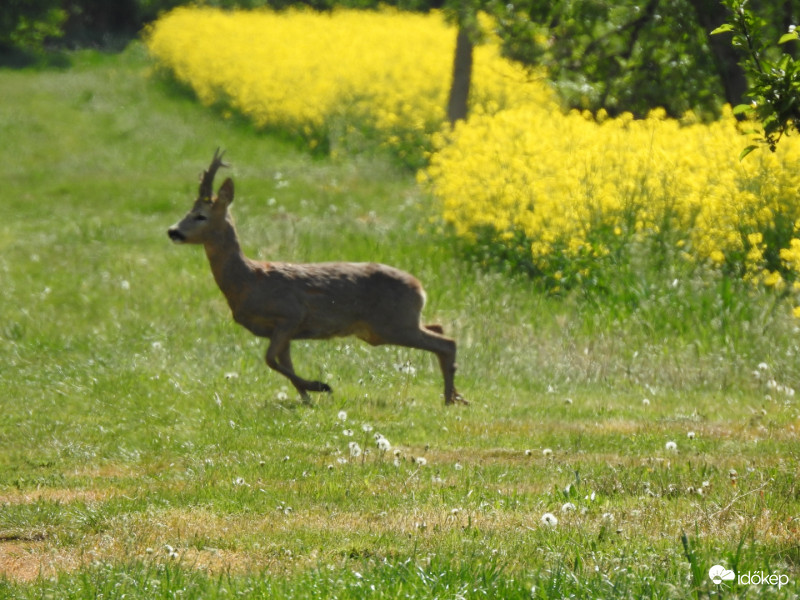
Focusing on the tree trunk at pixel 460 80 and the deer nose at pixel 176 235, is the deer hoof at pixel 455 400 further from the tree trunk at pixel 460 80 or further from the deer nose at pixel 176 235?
the tree trunk at pixel 460 80

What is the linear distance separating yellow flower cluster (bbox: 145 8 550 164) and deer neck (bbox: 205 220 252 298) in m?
9.86

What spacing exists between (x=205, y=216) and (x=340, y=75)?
62.4 ft

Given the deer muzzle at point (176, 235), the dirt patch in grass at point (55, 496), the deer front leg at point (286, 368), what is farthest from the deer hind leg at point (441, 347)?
the dirt patch in grass at point (55, 496)

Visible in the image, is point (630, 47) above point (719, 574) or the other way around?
the other way around

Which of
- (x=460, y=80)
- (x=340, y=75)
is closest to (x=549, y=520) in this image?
(x=460, y=80)

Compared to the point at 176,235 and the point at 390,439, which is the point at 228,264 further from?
the point at 390,439

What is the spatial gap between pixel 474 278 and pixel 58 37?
3906cm

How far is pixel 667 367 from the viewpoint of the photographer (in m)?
10.8

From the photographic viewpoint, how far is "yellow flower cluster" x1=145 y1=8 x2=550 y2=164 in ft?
82.0

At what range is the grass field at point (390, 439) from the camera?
5391mm

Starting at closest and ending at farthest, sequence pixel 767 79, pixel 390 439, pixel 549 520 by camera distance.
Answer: pixel 549 520
pixel 767 79
pixel 390 439

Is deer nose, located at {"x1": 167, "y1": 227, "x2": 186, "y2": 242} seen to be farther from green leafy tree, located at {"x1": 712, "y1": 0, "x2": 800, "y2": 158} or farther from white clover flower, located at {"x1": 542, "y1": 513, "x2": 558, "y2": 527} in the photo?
green leafy tree, located at {"x1": 712, "y1": 0, "x2": 800, "y2": 158}

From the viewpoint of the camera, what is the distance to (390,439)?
8.43 metres

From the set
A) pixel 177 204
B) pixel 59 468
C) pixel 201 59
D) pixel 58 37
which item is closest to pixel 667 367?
pixel 59 468
